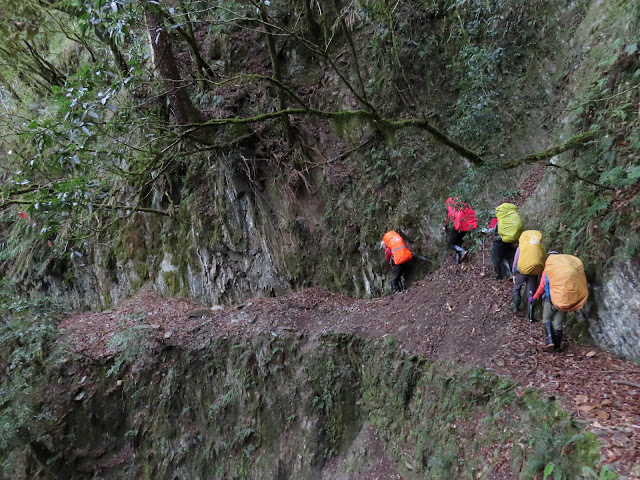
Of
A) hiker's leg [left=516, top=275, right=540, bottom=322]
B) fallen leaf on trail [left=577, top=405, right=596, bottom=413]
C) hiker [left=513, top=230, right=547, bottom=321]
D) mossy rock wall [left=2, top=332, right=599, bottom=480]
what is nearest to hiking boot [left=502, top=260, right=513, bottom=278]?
hiker [left=513, top=230, right=547, bottom=321]

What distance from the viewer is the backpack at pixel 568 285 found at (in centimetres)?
467

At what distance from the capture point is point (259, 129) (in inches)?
456

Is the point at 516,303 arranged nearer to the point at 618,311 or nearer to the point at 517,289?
the point at 517,289

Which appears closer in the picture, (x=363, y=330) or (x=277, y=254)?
(x=363, y=330)

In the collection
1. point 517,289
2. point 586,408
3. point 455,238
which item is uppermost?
point 455,238

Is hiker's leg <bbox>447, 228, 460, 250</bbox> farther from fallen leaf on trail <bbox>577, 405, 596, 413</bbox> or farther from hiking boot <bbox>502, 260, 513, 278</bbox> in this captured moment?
fallen leaf on trail <bbox>577, 405, 596, 413</bbox>

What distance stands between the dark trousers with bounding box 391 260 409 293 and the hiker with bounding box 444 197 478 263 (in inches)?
51.4

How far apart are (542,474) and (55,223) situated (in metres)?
6.65

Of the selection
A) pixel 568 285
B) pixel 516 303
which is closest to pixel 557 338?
pixel 568 285

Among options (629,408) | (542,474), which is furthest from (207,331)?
(629,408)

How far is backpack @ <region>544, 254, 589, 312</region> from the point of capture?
4.67 meters

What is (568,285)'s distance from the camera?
468 cm

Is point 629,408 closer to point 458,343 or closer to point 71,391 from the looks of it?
point 458,343

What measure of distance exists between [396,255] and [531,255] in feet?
11.2
